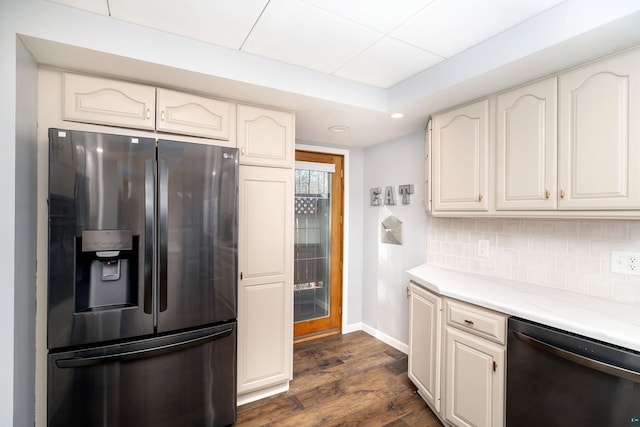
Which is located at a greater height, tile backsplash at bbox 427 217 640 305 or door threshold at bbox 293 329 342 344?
tile backsplash at bbox 427 217 640 305

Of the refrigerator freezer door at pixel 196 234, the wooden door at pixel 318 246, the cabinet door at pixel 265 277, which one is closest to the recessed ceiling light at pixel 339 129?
the wooden door at pixel 318 246

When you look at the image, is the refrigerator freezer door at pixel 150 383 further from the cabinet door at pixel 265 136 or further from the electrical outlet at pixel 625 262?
the electrical outlet at pixel 625 262

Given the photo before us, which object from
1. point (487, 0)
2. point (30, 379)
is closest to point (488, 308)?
point (487, 0)

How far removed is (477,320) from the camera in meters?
1.71

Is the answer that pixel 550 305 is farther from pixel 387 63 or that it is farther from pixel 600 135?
pixel 387 63

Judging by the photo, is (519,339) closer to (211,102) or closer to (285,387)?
(285,387)

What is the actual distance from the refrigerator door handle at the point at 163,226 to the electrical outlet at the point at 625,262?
8.38 ft

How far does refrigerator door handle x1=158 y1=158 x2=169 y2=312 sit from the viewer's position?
168cm

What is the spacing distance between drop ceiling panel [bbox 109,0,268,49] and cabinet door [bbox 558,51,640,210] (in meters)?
1.69

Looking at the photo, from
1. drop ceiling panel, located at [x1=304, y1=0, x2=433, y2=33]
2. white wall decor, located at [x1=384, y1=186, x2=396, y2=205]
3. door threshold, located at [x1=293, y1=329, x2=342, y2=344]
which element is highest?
drop ceiling panel, located at [x1=304, y1=0, x2=433, y2=33]

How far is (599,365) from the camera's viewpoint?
1.23 metres

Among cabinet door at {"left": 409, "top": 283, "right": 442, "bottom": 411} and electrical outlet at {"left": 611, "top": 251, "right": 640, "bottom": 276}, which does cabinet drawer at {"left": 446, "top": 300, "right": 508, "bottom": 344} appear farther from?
electrical outlet at {"left": 611, "top": 251, "right": 640, "bottom": 276}

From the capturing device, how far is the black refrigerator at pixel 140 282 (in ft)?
4.89

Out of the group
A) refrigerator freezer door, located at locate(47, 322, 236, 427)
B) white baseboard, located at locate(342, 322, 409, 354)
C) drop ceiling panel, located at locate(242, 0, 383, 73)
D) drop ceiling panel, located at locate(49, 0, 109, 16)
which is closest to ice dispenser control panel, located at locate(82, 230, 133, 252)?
refrigerator freezer door, located at locate(47, 322, 236, 427)
